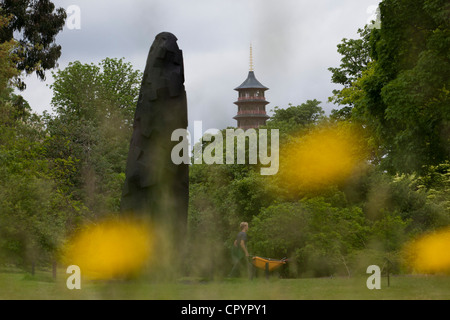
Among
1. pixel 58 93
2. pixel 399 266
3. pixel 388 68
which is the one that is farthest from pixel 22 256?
pixel 58 93

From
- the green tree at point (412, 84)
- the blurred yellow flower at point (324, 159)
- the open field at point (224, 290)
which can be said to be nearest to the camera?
the open field at point (224, 290)

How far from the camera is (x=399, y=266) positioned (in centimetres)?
1906

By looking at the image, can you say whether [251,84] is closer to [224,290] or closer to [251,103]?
[251,103]

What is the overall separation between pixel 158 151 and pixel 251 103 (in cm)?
8526

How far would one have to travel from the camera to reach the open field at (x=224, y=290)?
1248cm

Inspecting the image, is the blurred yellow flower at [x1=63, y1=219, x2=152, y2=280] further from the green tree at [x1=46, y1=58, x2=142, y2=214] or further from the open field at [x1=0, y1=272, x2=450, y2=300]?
the green tree at [x1=46, y1=58, x2=142, y2=214]

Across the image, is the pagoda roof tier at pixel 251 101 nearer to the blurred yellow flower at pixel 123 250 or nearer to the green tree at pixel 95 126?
the green tree at pixel 95 126

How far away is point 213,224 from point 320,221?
14.6m

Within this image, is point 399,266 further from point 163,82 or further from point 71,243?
point 71,243

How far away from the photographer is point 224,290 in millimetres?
13734

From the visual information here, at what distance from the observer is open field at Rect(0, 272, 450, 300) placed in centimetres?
1248

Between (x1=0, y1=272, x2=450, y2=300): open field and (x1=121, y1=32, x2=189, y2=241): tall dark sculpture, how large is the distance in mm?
1582

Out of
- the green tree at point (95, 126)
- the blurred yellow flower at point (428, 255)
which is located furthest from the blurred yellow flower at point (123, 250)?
the green tree at point (95, 126)

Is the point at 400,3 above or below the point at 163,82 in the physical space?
above
